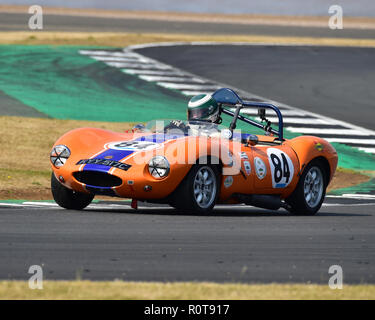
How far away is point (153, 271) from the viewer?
27.5 ft

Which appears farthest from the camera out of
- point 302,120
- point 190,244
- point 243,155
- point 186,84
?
point 186,84

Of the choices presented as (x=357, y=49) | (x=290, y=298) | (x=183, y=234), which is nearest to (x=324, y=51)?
(x=357, y=49)

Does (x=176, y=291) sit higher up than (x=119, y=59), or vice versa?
(x=176, y=291)

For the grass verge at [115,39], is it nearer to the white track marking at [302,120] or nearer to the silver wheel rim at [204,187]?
the white track marking at [302,120]

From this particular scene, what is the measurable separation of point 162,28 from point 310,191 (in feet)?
140

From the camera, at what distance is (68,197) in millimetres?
13180

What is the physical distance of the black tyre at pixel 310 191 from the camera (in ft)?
46.0

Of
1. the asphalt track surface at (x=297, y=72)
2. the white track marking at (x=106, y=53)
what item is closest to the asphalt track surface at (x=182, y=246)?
the asphalt track surface at (x=297, y=72)

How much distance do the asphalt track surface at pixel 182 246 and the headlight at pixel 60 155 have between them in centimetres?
59

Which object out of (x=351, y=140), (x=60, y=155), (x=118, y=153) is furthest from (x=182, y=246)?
(x=351, y=140)

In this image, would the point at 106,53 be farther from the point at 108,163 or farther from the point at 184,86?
the point at 108,163

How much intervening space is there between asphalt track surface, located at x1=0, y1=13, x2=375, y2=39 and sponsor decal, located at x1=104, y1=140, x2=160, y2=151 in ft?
118

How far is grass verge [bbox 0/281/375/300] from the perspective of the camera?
23.5 ft
